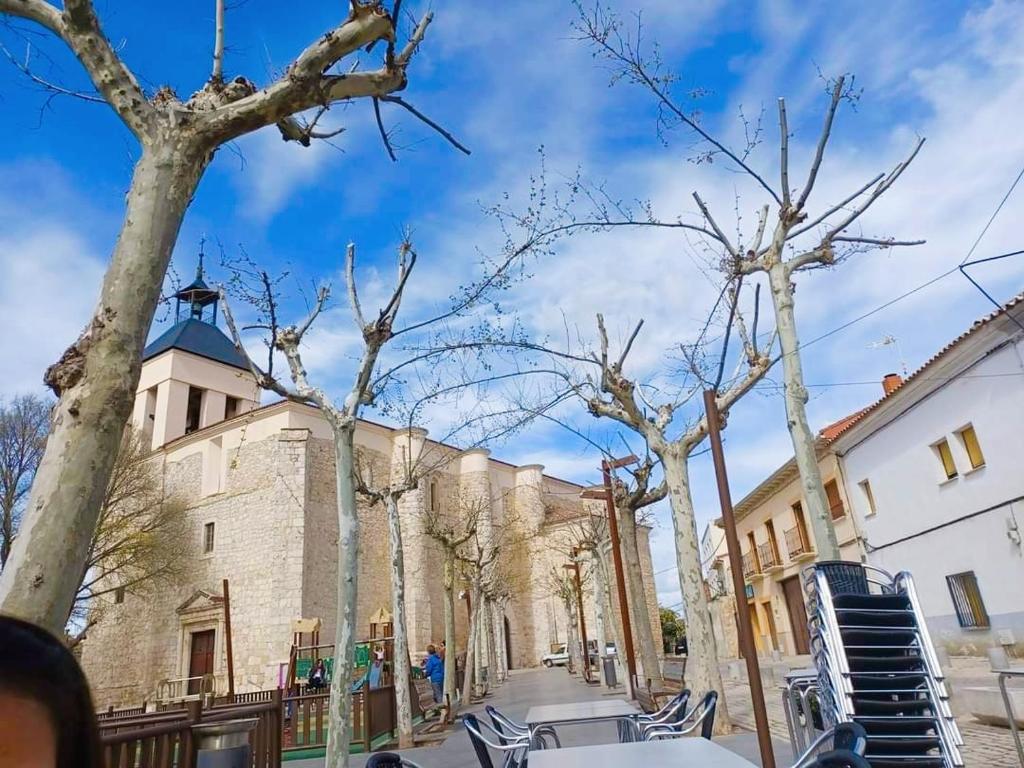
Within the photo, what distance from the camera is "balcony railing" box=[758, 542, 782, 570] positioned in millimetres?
24047

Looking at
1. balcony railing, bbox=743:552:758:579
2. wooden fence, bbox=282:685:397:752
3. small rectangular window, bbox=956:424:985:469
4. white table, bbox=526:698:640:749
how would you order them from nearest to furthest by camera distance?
white table, bbox=526:698:640:749, wooden fence, bbox=282:685:397:752, small rectangular window, bbox=956:424:985:469, balcony railing, bbox=743:552:758:579

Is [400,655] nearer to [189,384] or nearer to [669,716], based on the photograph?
[669,716]

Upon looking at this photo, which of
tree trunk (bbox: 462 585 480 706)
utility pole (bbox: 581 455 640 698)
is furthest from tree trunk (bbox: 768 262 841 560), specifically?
tree trunk (bbox: 462 585 480 706)

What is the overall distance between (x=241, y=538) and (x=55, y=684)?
30494mm

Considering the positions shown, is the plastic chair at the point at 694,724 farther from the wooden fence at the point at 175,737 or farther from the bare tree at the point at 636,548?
the bare tree at the point at 636,548

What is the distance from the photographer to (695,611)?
8.20 meters

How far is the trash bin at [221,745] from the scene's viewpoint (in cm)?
472

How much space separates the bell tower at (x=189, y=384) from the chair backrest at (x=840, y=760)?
31492 millimetres

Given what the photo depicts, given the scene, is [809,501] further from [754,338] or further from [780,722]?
[780,722]

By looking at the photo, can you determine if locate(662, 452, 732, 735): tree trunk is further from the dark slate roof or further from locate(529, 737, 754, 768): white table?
the dark slate roof

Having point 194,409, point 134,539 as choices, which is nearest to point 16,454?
point 134,539

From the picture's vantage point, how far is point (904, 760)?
11.8 ft

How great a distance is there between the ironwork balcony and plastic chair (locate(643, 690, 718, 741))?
17.7 metres

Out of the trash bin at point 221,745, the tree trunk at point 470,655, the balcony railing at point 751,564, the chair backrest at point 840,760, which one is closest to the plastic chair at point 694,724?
the chair backrest at point 840,760
